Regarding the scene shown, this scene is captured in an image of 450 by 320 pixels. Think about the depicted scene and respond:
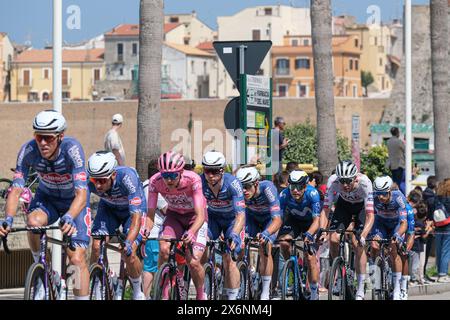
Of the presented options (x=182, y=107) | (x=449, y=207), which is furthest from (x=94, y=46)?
(x=449, y=207)

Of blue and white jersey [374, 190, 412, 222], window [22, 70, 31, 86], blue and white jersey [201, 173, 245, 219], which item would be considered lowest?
blue and white jersey [374, 190, 412, 222]

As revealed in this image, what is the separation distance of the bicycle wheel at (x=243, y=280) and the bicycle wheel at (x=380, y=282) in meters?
2.92

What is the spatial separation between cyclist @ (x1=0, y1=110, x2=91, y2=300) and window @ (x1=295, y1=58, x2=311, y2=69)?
14699 cm

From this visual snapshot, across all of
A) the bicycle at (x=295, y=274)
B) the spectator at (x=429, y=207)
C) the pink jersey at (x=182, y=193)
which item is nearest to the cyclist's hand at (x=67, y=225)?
the pink jersey at (x=182, y=193)

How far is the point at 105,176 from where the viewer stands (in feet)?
46.1

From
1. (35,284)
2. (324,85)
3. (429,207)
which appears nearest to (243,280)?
(35,284)

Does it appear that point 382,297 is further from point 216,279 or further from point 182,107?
point 182,107

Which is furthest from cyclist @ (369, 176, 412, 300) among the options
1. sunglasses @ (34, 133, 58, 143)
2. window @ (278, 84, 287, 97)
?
window @ (278, 84, 287, 97)

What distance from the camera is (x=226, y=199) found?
16.0 meters

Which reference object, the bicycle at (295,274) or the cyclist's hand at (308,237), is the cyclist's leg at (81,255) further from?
the cyclist's hand at (308,237)

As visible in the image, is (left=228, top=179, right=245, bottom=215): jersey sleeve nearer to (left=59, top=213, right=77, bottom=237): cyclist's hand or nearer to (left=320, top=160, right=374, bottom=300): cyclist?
(left=320, top=160, right=374, bottom=300): cyclist

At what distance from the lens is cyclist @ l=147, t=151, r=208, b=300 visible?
14.5 m

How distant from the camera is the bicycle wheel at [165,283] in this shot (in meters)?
13.7

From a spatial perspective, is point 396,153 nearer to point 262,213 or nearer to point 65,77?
point 262,213
